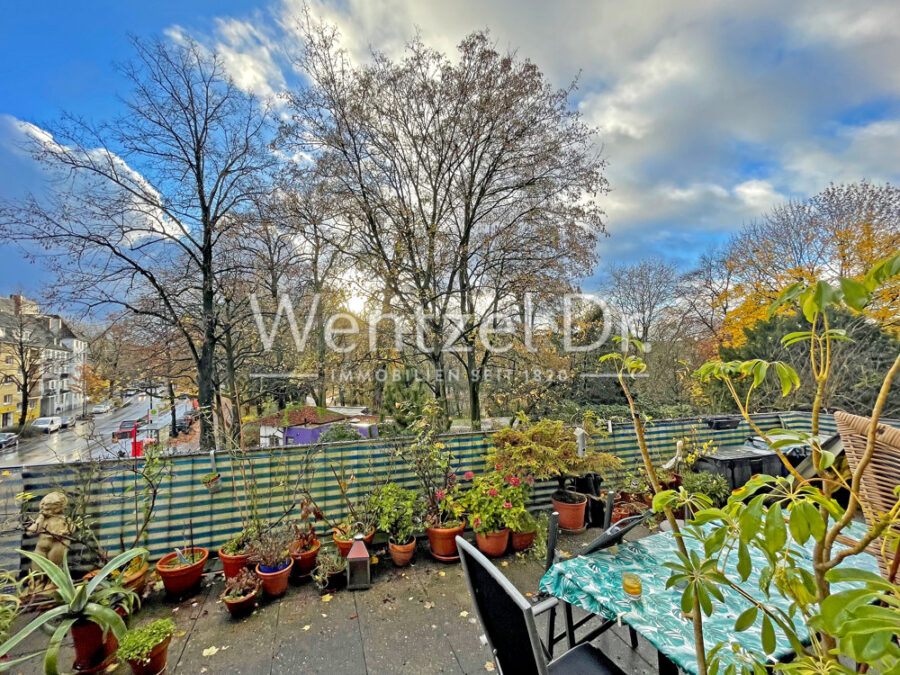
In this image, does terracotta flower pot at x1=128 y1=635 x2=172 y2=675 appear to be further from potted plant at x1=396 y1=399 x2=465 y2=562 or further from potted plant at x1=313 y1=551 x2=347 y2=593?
potted plant at x1=396 y1=399 x2=465 y2=562

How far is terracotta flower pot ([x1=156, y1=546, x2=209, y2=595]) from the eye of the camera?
288 cm

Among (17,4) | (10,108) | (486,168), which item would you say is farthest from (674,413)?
(10,108)

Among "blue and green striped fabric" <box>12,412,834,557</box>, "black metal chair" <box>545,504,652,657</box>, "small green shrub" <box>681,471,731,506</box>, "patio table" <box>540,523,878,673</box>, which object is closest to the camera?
"patio table" <box>540,523,878,673</box>

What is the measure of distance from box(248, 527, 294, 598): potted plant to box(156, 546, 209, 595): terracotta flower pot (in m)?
0.45

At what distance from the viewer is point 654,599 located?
5.02ft

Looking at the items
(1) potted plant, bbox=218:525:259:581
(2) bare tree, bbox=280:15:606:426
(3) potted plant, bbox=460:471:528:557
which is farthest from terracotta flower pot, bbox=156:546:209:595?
(2) bare tree, bbox=280:15:606:426

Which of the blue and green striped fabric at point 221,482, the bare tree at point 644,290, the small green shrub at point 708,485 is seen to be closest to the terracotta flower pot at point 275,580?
the blue and green striped fabric at point 221,482

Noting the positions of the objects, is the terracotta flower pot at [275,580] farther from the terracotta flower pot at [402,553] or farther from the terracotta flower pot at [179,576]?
the terracotta flower pot at [402,553]

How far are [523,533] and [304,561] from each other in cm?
205

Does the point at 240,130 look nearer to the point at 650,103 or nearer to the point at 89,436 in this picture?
the point at 89,436

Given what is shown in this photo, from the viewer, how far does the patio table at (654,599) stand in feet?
4.22

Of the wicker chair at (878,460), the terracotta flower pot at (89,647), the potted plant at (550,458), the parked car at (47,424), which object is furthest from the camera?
the parked car at (47,424)

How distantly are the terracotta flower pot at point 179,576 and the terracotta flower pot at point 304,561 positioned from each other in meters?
0.77

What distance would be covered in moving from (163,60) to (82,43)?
2751mm
